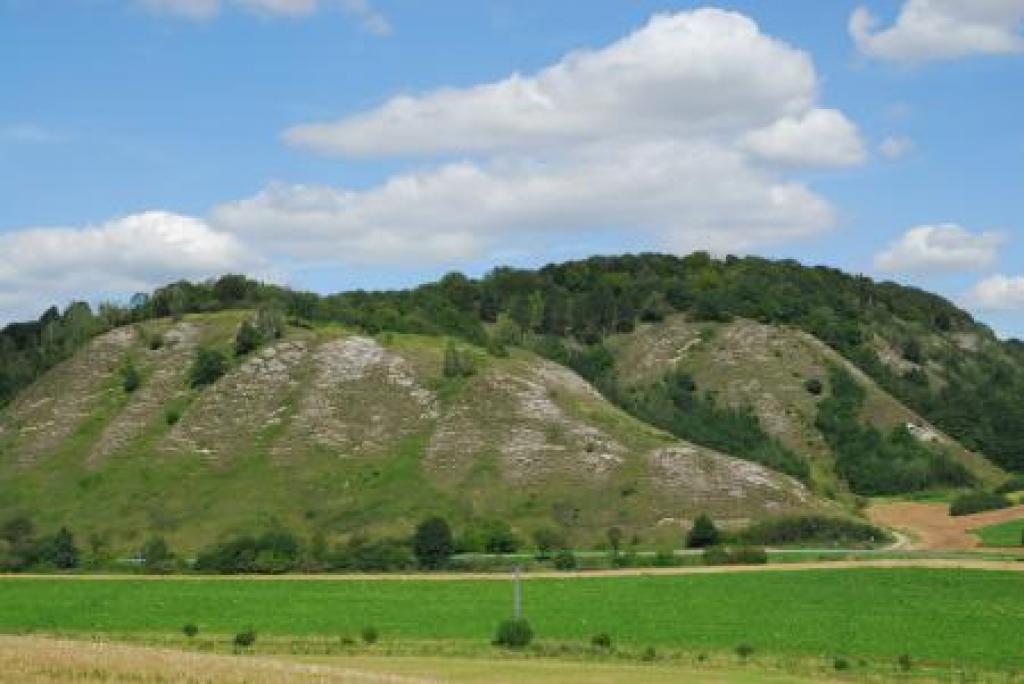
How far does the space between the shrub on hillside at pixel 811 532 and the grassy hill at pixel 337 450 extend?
4.41m

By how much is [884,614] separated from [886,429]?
10644 cm

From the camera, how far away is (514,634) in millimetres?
54156

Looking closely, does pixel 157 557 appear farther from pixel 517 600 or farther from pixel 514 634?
pixel 514 634

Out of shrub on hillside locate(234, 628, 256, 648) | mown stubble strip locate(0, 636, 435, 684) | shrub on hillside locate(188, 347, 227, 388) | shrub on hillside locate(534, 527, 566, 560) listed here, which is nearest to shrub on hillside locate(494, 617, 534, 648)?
shrub on hillside locate(234, 628, 256, 648)

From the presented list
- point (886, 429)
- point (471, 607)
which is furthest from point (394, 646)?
point (886, 429)

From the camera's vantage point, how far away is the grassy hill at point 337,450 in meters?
112

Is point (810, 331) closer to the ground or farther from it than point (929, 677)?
farther from it

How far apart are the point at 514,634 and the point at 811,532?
56.9 m

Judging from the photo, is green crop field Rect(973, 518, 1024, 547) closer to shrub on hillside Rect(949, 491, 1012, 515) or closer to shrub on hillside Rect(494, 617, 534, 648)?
shrub on hillside Rect(949, 491, 1012, 515)

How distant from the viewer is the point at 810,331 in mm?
193500

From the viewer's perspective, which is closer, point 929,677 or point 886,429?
point 929,677

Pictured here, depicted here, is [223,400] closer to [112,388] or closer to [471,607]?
[112,388]

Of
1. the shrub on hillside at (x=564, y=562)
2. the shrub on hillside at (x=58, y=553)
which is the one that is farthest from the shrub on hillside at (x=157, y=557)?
the shrub on hillside at (x=564, y=562)

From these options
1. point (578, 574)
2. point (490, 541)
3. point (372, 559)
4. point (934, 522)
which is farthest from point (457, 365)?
point (578, 574)
